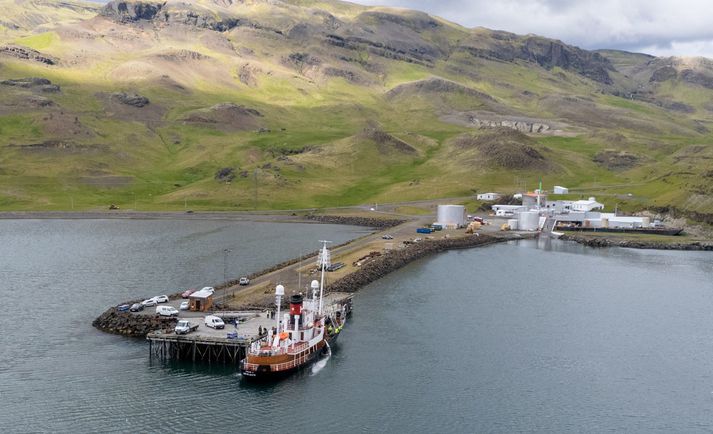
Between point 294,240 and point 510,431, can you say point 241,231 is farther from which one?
point 510,431

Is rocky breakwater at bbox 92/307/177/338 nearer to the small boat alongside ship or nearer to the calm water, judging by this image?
the calm water

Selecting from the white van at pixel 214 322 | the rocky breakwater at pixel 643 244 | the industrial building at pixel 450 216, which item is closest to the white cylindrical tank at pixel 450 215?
the industrial building at pixel 450 216

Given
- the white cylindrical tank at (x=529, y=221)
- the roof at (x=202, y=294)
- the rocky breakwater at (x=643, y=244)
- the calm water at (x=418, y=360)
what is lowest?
the calm water at (x=418, y=360)

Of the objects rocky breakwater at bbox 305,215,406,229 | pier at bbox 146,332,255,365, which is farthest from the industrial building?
pier at bbox 146,332,255,365

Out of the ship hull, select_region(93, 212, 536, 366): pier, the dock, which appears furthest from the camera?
select_region(93, 212, 536, 366): pier

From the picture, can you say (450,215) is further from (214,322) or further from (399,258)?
(214,322)

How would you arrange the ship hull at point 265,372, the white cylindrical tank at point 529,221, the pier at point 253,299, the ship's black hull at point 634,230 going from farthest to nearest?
the white cylindrical tank at point 529,221 → the ship's black hull at point 634,230 → the pier at point 253,299 → the ship hull at point 265,372

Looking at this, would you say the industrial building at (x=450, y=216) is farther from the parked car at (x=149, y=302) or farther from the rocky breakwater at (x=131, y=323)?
the rocky breakwater at (x=131, y=323)
